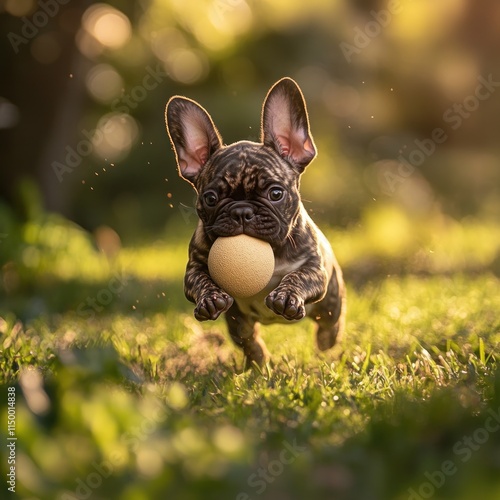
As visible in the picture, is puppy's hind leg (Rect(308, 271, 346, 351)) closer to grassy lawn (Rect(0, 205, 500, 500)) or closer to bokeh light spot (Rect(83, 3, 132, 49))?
grassy lawn (Rect(0, 205, 500, 500))

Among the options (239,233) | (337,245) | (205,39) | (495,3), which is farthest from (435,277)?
(495,3)

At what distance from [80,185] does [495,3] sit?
9029 millimetres

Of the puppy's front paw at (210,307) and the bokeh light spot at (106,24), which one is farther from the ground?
the bokeh light spot at (106,24)

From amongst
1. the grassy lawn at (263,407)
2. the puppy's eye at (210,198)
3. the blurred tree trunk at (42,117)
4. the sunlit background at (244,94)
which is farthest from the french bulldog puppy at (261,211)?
the blurred tree trunk at (42,117)

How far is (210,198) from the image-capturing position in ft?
14.6

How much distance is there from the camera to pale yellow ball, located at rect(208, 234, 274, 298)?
431cm

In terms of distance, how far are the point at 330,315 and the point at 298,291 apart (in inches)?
35.9

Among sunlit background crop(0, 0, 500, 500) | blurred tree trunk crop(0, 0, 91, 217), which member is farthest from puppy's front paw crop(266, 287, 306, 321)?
blurred tree trunk crop(0, 0, 91, 217)

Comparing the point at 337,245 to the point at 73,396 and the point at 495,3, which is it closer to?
the point at 73,396

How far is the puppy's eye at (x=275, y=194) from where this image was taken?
14.4 feet

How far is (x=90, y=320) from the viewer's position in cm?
722

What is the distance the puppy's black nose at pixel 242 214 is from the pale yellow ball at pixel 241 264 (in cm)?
8

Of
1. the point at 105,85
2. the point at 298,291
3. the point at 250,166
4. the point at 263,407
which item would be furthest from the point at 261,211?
the point at 105,85

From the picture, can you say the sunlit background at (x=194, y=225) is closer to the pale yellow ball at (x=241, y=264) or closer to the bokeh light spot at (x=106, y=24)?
the bokeh light spot at (x=106, y=24)
